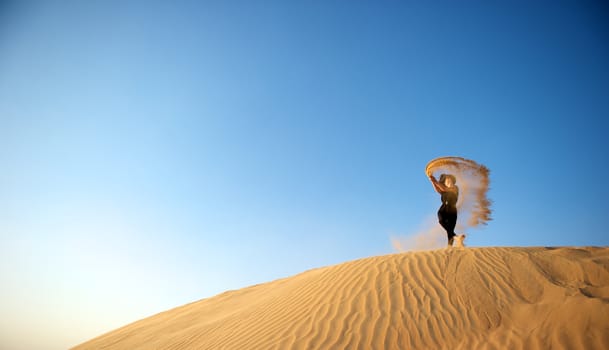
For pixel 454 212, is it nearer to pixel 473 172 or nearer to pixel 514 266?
pixel 473 172

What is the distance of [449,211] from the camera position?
952 cm

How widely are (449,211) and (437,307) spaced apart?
4.41 metres

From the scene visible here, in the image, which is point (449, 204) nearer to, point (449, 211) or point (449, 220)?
point (449, 211)

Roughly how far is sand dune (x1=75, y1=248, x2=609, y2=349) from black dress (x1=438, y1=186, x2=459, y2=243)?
1928 mm

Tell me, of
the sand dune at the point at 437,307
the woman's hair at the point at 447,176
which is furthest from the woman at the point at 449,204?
the sand dune at the point at 437,307

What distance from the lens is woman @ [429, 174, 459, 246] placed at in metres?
9.54

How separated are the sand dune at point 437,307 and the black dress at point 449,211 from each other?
1.93m

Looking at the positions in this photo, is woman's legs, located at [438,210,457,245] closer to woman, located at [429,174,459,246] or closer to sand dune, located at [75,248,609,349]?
woman, located at [429,174,459,246]

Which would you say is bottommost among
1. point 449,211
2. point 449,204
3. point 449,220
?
point 449,220

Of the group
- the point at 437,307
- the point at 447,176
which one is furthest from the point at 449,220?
the point at 437,307

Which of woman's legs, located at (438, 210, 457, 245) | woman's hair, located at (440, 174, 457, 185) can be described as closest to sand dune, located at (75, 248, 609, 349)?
woman's legs, located at (438, 210, 457, 245)

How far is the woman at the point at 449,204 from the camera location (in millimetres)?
9539

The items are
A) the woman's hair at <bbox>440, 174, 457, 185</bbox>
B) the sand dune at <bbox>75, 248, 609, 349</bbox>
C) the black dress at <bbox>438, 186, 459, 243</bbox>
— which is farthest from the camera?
the woman's hair at <bbox>440, 174, 457, 185</bbox>

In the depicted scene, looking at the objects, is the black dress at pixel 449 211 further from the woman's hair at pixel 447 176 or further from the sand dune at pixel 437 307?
the sand dune at pixel 437 307
